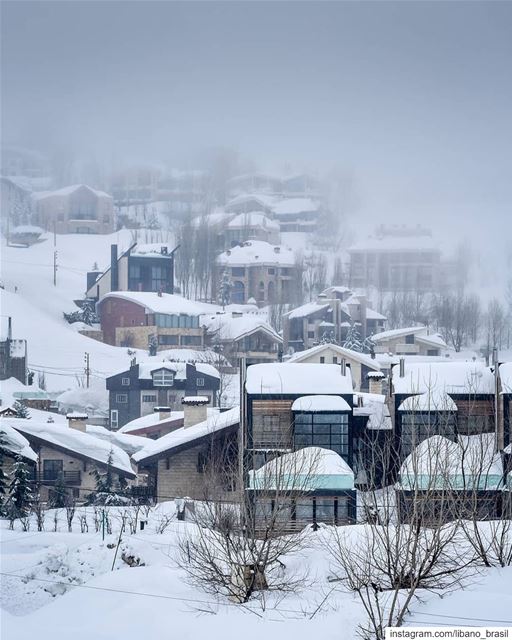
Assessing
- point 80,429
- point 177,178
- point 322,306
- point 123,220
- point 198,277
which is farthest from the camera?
point 177,178

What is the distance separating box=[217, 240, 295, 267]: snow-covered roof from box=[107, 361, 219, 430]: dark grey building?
4594cm

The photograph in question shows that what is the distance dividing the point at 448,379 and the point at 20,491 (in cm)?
1128

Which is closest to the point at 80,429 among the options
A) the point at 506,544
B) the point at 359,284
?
the point at 506,544

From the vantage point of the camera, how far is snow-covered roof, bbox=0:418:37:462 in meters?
33.1

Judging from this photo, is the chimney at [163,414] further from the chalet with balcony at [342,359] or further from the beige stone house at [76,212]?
the beige stone house at [76,212]

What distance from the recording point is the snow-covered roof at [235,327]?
247ft

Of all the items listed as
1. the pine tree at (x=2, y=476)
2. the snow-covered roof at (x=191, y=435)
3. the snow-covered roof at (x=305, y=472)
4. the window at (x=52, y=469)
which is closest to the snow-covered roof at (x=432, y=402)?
the snow-covered roof at (x=305, y=472)

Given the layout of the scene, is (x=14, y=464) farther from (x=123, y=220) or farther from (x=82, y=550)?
(x=123, y=220)

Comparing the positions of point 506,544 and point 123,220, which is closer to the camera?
point 506,544

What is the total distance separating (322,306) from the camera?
83.9 meters

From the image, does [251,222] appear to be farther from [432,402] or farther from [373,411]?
[432,402]

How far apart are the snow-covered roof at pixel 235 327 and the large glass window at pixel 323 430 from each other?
45560 mm

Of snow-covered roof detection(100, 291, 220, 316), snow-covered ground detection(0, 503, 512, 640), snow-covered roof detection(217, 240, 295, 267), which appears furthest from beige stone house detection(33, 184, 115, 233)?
snow-covered ground detection(0, 503, 512, 640)

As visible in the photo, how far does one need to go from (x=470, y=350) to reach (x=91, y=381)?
32021 millimetres
